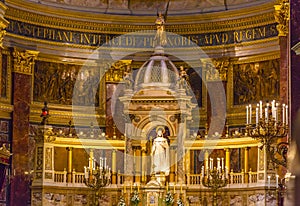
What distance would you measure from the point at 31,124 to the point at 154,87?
638 cm

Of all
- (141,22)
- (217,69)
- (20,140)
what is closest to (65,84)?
(20,140)

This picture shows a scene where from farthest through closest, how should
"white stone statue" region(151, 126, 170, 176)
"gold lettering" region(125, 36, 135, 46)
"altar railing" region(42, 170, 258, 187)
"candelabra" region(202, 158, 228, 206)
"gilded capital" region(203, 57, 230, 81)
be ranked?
"gold lettering" region(125, 36, 135, 46) → "gilded capital" region(203, 57, 230, 81) → "altar railing" region(42, 170, 258, 187) → "white stone statue" region(151, 126, 170, 176) → "candelabra" region(202, 158, 228, 206)

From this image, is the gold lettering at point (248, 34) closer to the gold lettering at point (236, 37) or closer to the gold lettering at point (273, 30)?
the gold lettering at point (236, 37)

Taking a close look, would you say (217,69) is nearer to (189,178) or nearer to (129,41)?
(129,41)

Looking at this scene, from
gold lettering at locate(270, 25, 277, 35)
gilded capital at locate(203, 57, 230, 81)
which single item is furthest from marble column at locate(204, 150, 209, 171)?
gold lettering at locate(270, 25, 277, 35)

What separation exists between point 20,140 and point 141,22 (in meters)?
7.56

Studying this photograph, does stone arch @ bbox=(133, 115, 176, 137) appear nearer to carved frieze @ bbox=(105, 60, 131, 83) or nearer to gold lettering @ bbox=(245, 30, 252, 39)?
carved frieze @ bbox=(105, 60, 131, 83)

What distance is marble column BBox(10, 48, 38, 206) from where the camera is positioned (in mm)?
28172

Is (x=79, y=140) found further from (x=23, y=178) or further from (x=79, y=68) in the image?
(x=79, y=68)

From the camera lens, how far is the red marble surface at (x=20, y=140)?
92.3 feet

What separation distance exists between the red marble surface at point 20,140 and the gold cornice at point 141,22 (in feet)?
8.27

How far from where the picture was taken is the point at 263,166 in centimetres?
2375

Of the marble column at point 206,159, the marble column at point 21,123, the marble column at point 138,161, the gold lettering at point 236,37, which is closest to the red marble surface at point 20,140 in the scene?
the marble column at point 21,123

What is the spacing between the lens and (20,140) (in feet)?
94.4
